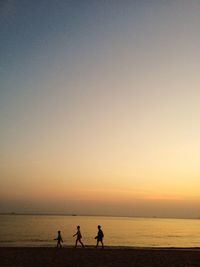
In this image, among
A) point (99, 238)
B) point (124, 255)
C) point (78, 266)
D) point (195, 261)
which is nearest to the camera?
point (78, 266)

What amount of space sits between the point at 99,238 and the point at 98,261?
917 centimetres

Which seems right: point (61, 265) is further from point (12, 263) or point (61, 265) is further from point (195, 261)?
point (195, 261)

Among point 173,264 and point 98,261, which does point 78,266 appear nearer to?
point 98,261

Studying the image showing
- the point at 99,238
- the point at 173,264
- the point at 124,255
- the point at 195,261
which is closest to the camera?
the point at 173,264

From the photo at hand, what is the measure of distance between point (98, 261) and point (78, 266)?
81.0 inches

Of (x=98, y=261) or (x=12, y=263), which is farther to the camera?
(x=98, y=261)

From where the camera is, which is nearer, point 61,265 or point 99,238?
point 61,265

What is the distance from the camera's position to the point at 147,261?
21.2 m

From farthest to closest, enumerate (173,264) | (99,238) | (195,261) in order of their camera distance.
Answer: (99,238) → (195,261) → (173,264)

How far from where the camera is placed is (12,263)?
19.5 meters

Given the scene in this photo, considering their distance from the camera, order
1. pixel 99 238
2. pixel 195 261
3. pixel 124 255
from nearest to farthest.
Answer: pixel 195 261
pixel 124 255
pixel 99 238

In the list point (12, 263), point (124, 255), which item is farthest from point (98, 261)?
point (12, 263)

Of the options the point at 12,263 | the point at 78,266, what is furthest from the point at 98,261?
the point at 12,263

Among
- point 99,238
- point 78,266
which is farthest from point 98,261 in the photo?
point 99,238
